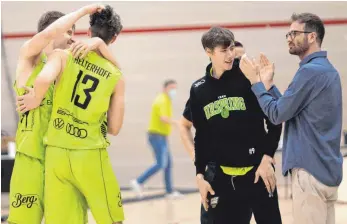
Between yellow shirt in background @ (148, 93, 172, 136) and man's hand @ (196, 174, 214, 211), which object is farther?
yellow shirt in background @ (148, 93, 172, 136)

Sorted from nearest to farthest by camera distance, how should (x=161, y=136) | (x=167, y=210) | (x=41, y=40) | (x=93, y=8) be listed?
(x=41, y=40) → (x=93, y=8) → (x=167, y=210) → (x=161, y=136)

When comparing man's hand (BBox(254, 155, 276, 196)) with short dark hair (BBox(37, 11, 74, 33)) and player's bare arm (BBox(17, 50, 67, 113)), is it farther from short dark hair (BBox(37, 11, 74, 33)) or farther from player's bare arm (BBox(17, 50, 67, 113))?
short dark hair (BBox(37, 11, 74, 33))

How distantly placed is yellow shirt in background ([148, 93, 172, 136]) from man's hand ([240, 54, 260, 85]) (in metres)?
4.12

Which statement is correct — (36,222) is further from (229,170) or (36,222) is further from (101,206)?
(229,170)

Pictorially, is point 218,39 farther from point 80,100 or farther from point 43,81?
point 43,81

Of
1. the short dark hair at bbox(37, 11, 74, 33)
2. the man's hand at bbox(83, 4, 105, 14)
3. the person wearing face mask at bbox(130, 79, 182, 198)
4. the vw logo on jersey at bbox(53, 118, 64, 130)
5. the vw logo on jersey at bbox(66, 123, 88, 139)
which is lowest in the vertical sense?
the person wearing face mask at bbox(130, 79, 182, 198)

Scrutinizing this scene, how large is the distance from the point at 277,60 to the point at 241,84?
4030mm

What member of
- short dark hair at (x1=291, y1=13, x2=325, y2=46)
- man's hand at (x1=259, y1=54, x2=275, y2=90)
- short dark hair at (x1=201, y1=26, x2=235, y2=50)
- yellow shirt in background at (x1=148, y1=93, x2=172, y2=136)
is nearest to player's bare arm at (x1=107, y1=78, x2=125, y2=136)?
short dark hair at (x1=201, y1=26, x2=235, y2=50)

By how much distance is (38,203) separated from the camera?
3.39 m

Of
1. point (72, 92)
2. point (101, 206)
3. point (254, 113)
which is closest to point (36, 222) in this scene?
point (101, 206)

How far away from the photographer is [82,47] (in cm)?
324

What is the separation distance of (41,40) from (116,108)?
0.49 meters

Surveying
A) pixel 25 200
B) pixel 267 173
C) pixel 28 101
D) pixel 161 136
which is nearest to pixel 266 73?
pixel 267 173

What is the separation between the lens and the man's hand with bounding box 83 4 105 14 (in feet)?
10.8
